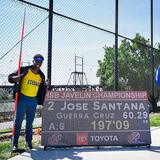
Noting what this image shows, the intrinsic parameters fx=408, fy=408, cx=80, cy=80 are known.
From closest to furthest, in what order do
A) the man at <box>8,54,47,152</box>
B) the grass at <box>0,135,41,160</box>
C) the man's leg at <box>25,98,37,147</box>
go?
the grass at <box>0,135,41,160</box>
the man at <box>8,54,47,152</box>
the man's leg at <box>25,98,37,147</box>

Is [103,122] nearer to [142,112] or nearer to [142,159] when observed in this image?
[142,112]

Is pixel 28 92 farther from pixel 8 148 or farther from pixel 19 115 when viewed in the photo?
pixel 8 148

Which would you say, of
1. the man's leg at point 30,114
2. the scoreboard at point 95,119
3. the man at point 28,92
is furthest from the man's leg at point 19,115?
the scoreboard at point 95,119

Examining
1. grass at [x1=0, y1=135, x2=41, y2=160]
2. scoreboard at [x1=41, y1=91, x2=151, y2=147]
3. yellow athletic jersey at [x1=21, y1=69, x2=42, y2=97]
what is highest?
yellow athletic jersey at [x1=21, y1=69, x2=42, y2=97]

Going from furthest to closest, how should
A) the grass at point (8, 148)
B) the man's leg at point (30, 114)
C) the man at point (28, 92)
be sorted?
the man's leg at point (30, 114) < the man at point (28, 92) < the grass at point (8, 148)

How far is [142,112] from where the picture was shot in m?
7.56

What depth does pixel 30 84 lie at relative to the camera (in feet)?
23.1

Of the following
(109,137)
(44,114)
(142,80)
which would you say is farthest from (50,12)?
(142,80)

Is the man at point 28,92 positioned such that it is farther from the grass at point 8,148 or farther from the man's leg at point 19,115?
the grass at point 8,148

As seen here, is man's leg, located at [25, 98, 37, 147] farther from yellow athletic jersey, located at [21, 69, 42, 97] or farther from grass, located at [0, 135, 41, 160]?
grass, located at [0, 135, 41, 160]

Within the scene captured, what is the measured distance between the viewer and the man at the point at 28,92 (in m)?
6.93

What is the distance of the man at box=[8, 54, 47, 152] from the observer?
22.7 feet

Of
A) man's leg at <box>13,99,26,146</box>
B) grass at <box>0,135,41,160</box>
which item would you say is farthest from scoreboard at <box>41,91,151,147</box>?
grass at <box>0,135,41,160</box>

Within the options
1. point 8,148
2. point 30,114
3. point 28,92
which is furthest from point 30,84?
point 8,148
